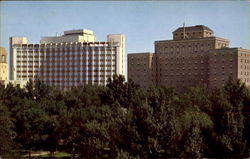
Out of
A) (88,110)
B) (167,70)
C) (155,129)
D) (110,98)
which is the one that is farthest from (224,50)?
(155,129)

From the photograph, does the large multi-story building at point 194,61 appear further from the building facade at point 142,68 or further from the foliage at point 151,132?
the foliage at point 151,132

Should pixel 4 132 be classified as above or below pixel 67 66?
below

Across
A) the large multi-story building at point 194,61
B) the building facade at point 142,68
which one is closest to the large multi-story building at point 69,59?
the building facade at point 142,68

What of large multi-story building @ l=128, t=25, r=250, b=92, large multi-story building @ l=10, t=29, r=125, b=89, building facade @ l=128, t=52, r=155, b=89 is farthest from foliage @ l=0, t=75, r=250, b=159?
large multi-story building @ l=10, t=29, r=125, b=89

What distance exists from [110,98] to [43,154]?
5203mm

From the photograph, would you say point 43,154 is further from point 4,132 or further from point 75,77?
point 75,77

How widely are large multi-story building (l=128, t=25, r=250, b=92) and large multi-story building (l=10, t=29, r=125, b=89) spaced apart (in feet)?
11.5

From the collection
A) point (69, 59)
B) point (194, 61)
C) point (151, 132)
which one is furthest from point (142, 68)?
point (151, 132)

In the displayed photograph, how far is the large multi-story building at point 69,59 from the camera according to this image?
47.9 m

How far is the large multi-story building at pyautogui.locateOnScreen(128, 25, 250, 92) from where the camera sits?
3909 cm

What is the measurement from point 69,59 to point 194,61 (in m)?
15.8

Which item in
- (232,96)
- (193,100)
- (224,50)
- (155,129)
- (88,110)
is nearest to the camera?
(155,129)

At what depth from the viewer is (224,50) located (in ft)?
129

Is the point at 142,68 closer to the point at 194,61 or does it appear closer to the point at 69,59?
the point at 194,61
